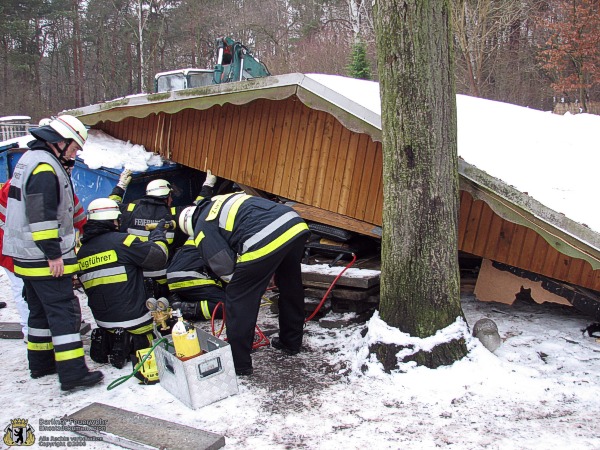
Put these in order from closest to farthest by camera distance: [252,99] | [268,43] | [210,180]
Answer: [252,99] < [210,180] < [268,43]

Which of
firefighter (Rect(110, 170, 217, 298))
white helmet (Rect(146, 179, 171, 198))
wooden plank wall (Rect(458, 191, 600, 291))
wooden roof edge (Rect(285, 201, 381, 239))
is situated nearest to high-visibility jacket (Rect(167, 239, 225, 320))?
firefighter (Rect(110, 170, 217, 298))

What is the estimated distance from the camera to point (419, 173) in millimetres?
4223

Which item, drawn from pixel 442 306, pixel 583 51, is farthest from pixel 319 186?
pixel 583 51

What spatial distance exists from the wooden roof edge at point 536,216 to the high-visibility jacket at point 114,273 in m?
2.80

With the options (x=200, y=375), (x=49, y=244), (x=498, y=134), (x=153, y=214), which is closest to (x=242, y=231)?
(x=200, y=375)

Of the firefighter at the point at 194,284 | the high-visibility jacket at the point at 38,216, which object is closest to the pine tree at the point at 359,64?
the firefighter at the point at 194,284

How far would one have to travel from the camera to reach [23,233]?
430cm

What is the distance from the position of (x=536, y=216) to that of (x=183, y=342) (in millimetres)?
2859

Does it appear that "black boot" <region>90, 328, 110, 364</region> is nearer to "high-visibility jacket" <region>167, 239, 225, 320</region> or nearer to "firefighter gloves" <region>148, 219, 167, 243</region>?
"firefighter gloves" <region>148, 219, 167, 243</region>

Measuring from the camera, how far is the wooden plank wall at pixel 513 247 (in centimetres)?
545

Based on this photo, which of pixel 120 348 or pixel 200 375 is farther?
pixel 120 348

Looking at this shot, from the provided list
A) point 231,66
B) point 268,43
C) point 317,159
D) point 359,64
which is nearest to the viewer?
point 317,159

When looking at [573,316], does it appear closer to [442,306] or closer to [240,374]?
[442,306]

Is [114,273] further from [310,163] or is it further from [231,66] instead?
[231,66]
